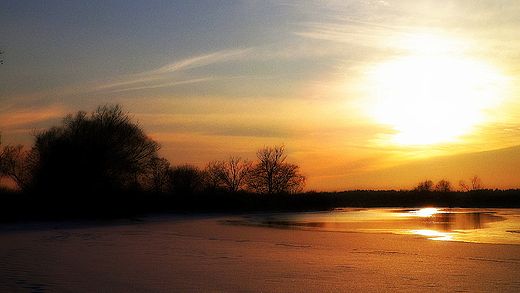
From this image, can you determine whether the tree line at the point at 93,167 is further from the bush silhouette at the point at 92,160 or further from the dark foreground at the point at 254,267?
the dark foreground at the point at 254,267

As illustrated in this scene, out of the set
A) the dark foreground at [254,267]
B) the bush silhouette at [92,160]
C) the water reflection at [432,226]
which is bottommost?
the water reflection at [432,226]

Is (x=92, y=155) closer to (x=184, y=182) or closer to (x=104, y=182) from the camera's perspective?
(x=104, y=182)

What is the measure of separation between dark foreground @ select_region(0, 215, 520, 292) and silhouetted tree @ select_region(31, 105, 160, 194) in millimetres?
16921

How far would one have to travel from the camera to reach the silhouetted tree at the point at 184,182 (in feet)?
160

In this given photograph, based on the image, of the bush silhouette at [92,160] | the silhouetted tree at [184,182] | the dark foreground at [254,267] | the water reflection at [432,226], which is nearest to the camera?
the dark foreground at [254,267]

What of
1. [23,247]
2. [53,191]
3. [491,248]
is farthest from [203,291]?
[53,191]

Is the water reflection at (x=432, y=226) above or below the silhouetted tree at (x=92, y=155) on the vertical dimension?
below

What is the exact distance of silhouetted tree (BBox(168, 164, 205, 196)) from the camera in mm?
48747

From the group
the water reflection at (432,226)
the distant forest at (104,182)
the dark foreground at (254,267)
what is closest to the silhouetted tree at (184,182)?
the distant forest at (104,182)

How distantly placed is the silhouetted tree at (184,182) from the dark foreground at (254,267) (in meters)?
35.1

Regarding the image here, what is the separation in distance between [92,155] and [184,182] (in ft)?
64.5

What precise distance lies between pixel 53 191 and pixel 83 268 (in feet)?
71.4

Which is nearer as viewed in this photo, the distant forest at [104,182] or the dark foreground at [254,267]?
the dark foreground at [254,267]

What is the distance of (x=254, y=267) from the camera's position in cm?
884
